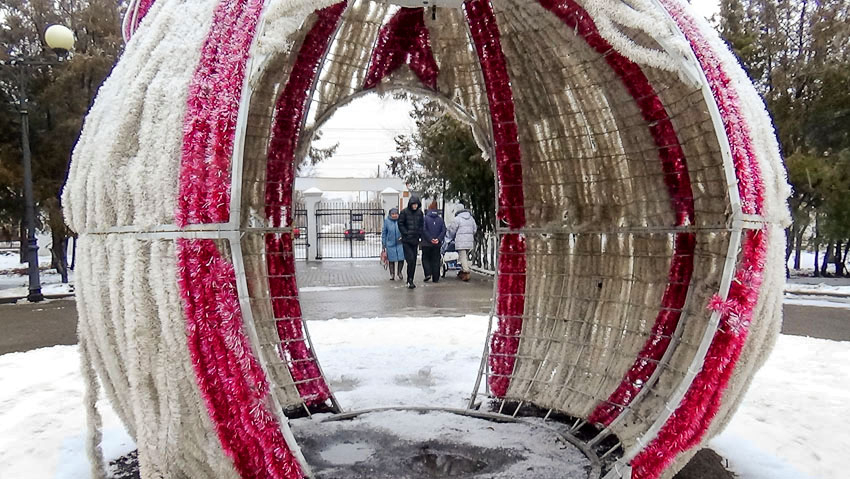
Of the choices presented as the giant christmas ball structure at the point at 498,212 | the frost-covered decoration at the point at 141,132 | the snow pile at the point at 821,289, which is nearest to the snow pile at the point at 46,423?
the giant christmas ball structure at the point at 498,212

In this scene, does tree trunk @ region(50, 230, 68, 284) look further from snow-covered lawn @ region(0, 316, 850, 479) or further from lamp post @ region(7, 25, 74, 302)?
snow-covered lawn @ region(0, 316, 850, 479)

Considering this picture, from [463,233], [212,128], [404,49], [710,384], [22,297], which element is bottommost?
[22,297]

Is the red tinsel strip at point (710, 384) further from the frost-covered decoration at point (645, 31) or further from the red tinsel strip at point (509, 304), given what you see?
the red tinsel strip at point (509, 304)

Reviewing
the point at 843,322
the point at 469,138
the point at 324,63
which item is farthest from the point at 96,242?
the point at 469,138

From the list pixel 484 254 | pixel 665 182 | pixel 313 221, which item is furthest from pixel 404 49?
pixel 313 221

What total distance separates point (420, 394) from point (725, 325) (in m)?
2.77

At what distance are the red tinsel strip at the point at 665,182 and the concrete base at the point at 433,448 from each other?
51 cm

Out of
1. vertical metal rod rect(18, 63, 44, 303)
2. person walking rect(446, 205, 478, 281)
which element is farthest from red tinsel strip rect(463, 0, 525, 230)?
vertical metal rod rect(18, 63, 44, 303)

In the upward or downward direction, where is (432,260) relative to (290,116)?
downward

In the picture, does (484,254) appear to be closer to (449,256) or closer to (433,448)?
(449,256)

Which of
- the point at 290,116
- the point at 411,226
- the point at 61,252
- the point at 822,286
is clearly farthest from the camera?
the point at 61,252

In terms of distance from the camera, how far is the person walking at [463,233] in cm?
1375

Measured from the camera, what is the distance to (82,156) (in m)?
2.72

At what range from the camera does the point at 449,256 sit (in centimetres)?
1488
